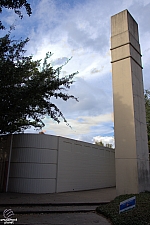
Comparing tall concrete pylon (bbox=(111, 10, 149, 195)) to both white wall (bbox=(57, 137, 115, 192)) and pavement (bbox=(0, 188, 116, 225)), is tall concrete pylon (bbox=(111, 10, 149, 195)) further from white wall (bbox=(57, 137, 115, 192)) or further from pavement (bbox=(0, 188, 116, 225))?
white wall (bbox=(57, 137, 115, 192))

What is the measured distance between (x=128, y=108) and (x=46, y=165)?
16.3 feet

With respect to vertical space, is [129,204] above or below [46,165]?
below


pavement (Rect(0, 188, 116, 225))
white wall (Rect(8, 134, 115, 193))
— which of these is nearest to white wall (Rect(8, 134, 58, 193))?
white wall (Rect(8, 134, 115, 193))

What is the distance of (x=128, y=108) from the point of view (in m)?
9.31

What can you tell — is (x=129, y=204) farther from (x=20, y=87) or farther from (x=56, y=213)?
(x=20, y=87)

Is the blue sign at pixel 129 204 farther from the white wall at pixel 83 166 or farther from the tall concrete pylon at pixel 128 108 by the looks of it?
the white wall at pixel 83 166

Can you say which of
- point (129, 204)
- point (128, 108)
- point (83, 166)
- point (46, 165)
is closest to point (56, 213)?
point (129, 204)

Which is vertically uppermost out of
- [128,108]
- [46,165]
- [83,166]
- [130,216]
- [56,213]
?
[128,108]

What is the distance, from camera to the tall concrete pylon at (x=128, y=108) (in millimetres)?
8705

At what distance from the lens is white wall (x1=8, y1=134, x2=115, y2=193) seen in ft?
32.2

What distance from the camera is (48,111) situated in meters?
9.38

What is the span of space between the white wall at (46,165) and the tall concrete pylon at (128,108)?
10.3 feet

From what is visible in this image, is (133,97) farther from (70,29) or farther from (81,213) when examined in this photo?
(81,213)

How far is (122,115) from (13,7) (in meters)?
6.39
